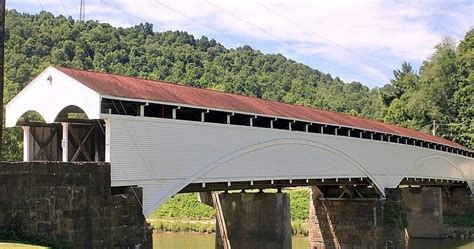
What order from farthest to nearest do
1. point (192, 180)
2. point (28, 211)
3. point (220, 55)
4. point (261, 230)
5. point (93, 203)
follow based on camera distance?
1. point (220, 55)
2. point (261, 230)
3. point (192, 180)
4. point (93, 203)
5. point (28, 211)

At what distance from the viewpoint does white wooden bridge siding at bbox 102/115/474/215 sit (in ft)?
46.7

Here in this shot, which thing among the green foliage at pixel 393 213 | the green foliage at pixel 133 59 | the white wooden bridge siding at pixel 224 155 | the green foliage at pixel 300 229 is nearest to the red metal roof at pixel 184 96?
the white wooden bridge siding at pixel 224 155

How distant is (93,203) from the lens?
41.6 feet

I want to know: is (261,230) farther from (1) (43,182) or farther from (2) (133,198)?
(1) (43,182)

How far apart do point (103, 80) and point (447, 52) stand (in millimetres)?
63937

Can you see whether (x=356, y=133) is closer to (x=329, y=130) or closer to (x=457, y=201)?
(x=329, y=130)

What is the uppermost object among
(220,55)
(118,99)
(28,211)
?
(220,55)

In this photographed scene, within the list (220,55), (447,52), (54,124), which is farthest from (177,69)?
(54,124)

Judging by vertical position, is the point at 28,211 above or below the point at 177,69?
below

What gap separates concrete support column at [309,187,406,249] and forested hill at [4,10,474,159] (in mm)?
19409

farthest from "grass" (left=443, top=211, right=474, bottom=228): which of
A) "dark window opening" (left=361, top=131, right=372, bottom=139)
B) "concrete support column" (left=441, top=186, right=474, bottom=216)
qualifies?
"dark window opening" (left=361, top=131, right=372, bottom=139)

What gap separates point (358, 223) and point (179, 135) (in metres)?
15.3

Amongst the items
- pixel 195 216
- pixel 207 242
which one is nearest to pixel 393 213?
pixel 207 242

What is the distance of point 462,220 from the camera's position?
138 ft
